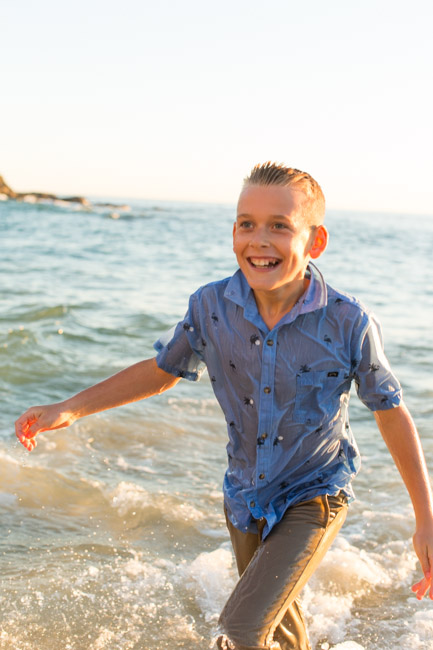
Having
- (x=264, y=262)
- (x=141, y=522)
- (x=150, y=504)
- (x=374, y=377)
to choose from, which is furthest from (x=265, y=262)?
(x=150, y=504)

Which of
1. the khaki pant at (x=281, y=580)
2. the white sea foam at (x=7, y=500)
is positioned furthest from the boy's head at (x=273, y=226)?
the white sea foam at (x=7, y=500)

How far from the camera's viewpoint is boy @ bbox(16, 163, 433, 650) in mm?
2660

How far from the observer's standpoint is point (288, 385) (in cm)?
275

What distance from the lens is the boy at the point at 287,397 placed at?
266cm

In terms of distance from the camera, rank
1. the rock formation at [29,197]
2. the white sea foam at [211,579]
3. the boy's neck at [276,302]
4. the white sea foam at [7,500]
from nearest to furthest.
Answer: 1. the boy's neck at [276,302]
2. the white sea foam at [211,579]
3. the white sea foam at [7,500]
4. the rock formation at [29,197]

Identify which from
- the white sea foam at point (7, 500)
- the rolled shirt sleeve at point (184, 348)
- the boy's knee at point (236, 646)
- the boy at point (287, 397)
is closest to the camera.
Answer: the boy's knee at point (236, 646)

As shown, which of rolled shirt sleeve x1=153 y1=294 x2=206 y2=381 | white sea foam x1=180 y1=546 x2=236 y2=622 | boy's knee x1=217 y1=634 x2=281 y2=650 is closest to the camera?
boy's knee x1=217 y1=634 x2=281 y2=650

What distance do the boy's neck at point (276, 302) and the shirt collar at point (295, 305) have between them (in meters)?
0.03

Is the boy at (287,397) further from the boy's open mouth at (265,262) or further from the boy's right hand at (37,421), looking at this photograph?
the boy's right hand at (37,421)

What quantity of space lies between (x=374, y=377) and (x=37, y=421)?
1319mm

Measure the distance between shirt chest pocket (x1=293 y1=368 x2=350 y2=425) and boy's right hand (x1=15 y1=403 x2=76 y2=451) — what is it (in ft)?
3.09

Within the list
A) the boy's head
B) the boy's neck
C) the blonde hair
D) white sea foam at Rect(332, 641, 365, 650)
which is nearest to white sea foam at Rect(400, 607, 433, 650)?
white sea foam at Rect(332, 641, 365, 650)

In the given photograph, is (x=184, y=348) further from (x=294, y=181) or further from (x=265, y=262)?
(x=294, y=181)

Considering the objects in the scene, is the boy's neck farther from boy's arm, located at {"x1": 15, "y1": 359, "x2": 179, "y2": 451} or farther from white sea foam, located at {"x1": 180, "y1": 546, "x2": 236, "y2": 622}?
white sea foam, located at {"x1": 180, "y1": 546, "x2": 236, "y2": 622}
